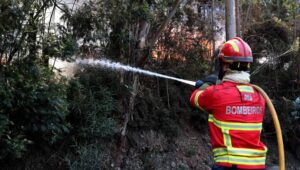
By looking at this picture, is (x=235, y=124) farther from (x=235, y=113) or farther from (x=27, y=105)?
(x=27, y=105)

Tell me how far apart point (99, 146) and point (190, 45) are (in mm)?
3302

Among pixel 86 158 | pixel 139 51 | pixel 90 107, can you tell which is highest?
pixel 139 51

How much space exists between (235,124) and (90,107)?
3168 millimetres

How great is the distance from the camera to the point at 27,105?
16.6 ft

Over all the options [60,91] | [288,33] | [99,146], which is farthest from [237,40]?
[288,33]

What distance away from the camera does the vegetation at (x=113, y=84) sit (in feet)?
17.0

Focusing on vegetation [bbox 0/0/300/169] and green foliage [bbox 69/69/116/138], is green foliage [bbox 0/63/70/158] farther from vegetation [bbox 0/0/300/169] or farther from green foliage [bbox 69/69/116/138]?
green foliage [bbox 69/69/116/138]

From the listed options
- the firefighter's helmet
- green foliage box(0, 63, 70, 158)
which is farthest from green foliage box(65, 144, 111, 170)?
the firefighter's helmet

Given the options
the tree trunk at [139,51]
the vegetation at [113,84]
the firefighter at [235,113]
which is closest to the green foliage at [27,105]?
the vegetation at [113,84]

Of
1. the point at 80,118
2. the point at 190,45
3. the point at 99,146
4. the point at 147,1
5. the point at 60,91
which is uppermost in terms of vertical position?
the point at 147,1

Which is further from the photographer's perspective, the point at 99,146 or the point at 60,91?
the point at 99,146

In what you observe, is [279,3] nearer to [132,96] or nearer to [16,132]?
[132,96]

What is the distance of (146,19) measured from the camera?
20.4 ft

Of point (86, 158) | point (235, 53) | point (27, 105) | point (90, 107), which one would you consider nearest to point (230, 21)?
point (90, 107)
